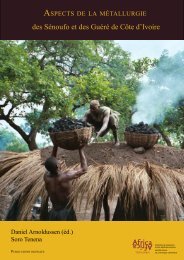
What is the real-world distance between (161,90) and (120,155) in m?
7.93

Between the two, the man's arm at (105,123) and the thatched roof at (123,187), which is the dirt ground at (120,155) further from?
the thatched roof at (123,187)

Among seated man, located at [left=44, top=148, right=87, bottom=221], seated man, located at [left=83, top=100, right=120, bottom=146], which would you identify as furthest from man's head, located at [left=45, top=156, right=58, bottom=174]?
seated man, located at [left=83, top=100, right=120, bottom=146]

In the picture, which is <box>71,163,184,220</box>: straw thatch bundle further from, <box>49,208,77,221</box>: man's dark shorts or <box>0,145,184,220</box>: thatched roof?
<box>49,208,77,221</box>: man's dark shorts

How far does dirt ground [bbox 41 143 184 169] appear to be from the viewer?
19.0ft

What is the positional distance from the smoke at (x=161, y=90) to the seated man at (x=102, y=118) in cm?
666

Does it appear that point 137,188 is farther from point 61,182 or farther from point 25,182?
point 25,182

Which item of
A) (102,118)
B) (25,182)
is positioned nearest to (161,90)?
(102,118)

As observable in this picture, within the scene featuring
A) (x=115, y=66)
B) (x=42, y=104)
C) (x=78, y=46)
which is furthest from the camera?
(x=115, y=66)
